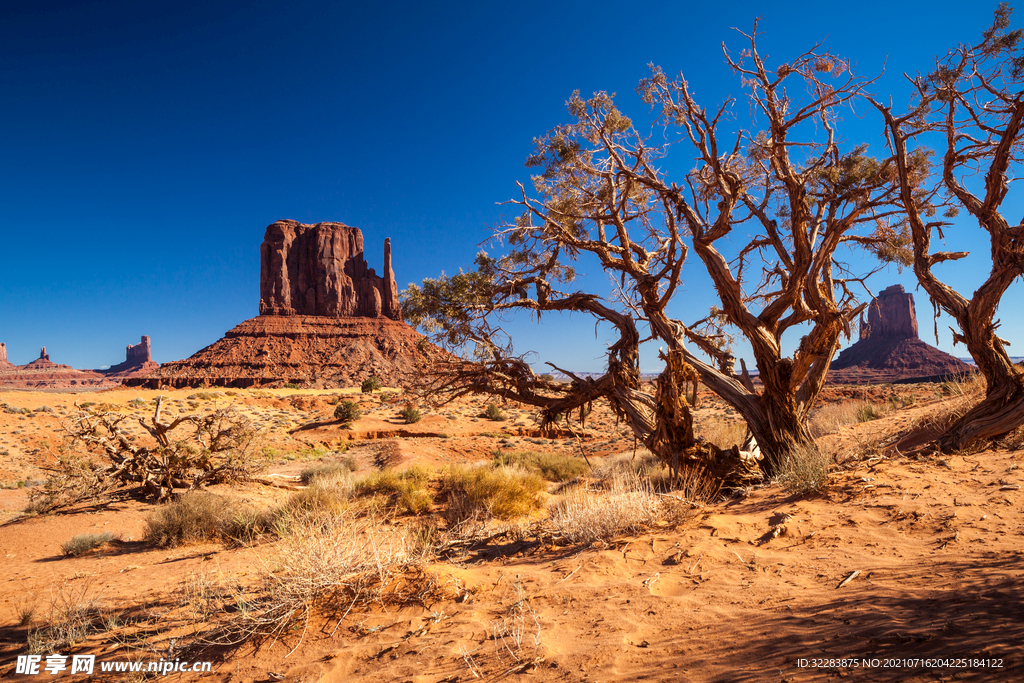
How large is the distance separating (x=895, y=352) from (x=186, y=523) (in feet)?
282

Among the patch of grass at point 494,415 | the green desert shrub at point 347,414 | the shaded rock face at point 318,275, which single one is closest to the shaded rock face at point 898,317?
the patch of grass at point 494,415

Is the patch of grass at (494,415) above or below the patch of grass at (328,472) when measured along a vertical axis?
above

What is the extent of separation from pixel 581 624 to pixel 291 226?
336ft

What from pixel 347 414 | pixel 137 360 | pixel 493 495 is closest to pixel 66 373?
pixel 137 360

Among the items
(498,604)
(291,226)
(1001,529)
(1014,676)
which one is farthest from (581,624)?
(291,226)

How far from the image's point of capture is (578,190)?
908 centimetres

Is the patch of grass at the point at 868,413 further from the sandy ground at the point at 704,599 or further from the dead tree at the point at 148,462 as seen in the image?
the dead tree at the point at 148,462

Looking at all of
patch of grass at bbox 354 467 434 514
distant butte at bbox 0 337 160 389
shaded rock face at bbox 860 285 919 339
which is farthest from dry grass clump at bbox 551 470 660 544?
distant butte at bbox 0 337 160 389

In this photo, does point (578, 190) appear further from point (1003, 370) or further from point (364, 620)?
point (364, 620)

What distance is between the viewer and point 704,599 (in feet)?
12.2

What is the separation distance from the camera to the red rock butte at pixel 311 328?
216 feet

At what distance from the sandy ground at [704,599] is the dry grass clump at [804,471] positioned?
0.63ft

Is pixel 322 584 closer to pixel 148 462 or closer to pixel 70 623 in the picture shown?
pixel 70 623

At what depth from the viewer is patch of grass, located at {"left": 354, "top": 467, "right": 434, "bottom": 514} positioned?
940 cm
